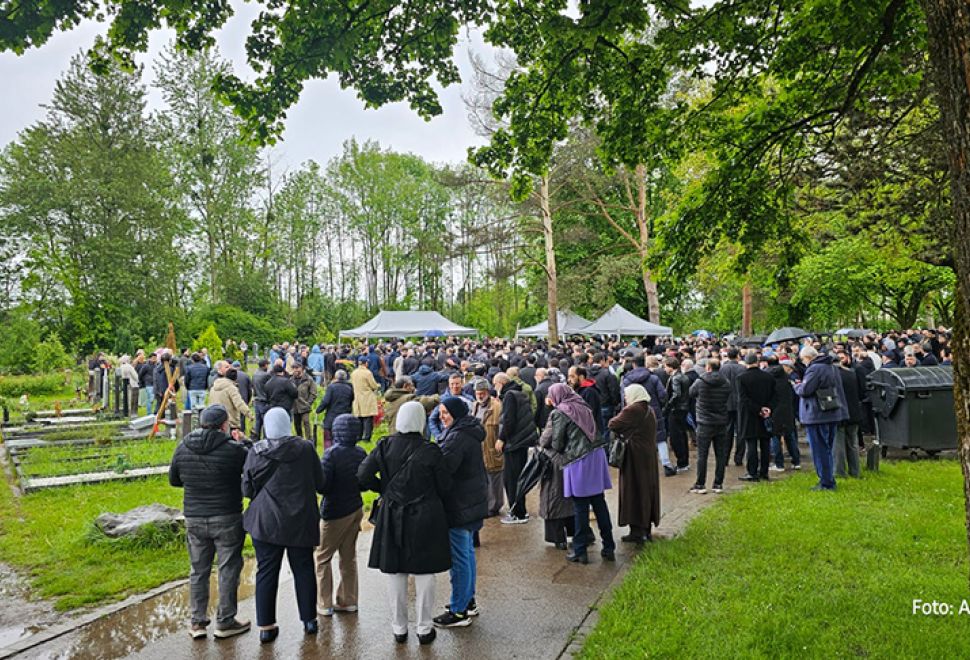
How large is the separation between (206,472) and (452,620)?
7.01 ft

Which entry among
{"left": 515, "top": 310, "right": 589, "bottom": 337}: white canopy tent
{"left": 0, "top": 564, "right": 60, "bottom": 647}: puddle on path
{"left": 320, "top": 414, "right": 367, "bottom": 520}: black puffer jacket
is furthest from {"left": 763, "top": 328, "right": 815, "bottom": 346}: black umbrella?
{"left": 0, "top": 564, "right": 60, "bottom": 647}: puddle on path

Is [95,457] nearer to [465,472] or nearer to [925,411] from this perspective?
[465,472]

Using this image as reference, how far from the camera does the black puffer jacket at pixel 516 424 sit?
716 cm

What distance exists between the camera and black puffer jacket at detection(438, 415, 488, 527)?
15.3 feet

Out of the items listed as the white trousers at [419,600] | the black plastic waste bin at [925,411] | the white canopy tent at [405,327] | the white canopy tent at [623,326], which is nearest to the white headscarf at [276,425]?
the white trousers at [419,600]

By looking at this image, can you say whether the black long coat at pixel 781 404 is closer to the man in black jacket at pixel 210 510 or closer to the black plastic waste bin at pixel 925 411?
the black plastic waste bin at pixel 925 411

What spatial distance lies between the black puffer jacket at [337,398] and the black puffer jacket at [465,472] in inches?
259

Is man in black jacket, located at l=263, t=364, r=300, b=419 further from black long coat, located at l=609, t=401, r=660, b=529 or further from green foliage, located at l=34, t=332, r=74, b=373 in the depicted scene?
green foliage, located at l=34, t=332, r=74, b=373

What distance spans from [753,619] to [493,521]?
3.52 meters

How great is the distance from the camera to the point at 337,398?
11180mm

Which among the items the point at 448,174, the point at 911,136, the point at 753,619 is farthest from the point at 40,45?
the point at 448,174

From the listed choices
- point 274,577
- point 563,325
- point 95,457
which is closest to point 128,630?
point 274,577

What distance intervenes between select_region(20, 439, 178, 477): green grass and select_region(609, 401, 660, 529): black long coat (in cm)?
750

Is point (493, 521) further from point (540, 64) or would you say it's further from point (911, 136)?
point (911, 136)
